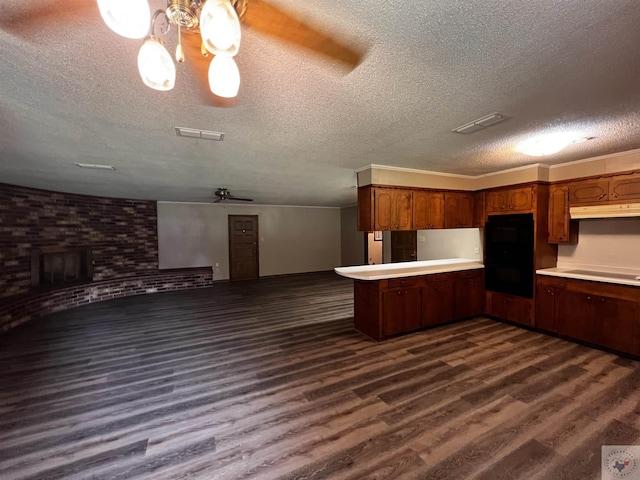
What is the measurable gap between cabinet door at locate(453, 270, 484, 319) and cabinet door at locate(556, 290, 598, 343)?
1.03 m

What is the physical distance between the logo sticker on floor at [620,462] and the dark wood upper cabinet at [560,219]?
2.79 m

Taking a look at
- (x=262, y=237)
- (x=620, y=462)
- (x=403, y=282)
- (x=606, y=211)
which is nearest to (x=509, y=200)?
(x=606, y=211)

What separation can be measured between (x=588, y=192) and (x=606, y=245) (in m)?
0.78

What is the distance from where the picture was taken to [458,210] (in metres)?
4.54

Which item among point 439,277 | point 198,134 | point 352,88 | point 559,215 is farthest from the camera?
point 439,277

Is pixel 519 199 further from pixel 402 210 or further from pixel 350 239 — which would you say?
pixel 350 239

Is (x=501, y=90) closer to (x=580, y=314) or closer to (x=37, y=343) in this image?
(x=580, y=314)

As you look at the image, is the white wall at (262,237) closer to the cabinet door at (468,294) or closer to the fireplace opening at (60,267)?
the fireplace opening at (60,267)

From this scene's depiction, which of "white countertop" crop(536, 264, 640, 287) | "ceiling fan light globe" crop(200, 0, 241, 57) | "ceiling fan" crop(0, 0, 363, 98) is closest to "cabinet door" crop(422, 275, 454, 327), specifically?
"white countertop" crop(536, 264, 640, 287)

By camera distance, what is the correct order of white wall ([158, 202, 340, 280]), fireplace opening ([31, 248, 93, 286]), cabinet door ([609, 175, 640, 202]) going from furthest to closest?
white wall ([158, 202, 340, 280]) < fireplace opening ([31, 248, 93, 286]) < cabinet door ([609, 175, 640, 202])

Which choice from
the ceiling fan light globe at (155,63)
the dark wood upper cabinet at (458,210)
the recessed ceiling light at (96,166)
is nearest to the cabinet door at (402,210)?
the dark wood upper cabinet at (458,210)

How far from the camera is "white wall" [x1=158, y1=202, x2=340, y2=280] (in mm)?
7742

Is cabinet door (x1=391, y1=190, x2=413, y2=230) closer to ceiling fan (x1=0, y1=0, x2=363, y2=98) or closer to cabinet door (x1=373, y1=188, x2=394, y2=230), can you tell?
cabinet door (x1=373, y1=188, x2=394, y2=230)

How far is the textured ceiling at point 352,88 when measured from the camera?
1.18 m
